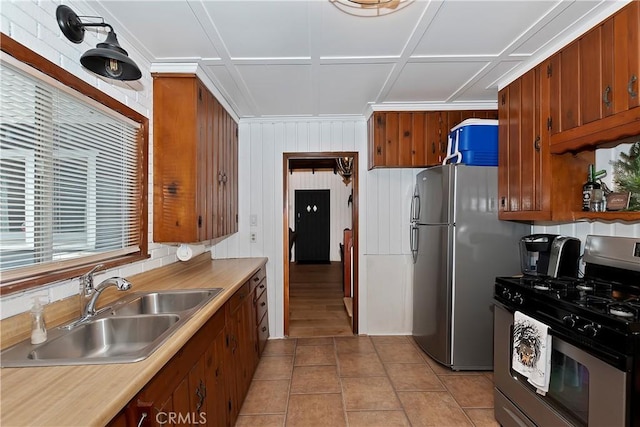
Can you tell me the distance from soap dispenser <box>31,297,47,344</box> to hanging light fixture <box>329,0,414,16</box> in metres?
1.89

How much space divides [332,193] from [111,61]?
7867 millimetres

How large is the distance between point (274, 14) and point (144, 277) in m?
1.88

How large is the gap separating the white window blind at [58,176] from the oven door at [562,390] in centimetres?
248

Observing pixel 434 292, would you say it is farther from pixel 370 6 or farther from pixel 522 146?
pixel 370 6

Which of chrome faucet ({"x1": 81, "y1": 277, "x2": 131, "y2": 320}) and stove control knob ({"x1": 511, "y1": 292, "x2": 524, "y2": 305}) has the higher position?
chrome faucet ({"x1": 81, "y1": 277, "x2": 131, "y2": 320})

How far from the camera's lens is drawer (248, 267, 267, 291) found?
2.88m

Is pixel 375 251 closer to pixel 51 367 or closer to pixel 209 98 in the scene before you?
pixel 209 98

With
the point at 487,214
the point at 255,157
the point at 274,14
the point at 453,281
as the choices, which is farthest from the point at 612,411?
the point at 255,157

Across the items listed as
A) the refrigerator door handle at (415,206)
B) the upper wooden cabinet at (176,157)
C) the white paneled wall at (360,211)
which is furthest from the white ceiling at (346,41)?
the refrigerator door handle at (415,206)

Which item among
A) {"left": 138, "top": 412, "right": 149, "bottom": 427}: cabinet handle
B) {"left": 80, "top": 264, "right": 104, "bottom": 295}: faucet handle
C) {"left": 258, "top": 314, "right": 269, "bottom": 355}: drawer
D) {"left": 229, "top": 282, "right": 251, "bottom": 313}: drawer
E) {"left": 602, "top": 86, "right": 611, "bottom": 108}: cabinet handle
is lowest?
{"left": 258, "top": 314, "right": 269, "bottom": 355}: drawer

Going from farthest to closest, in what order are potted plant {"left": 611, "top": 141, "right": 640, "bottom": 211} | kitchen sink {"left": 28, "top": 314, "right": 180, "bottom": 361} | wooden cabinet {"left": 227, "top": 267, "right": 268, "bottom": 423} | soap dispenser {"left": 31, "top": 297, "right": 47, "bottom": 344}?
wooden cabinet {"left": 227, "top": 267, "right": 268, "bottom": 423} → potted plant {"left": 611, "top": 141, "right": 640, "bottom": 211} → kitchen sink {"left": 28, "top": 314, "right": 180, "bottom": 361} → soap dispenser {"left": 31, "top": 297, "right": 47, "bottom": 344}

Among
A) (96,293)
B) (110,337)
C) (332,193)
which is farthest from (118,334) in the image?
(332,193)

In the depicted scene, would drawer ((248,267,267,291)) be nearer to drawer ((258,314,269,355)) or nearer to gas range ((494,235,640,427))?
drawer ((258,314,269,355))

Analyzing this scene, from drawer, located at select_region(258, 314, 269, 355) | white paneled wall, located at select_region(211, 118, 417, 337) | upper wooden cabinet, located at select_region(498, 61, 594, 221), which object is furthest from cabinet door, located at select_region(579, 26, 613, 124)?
drawer, located at select_region(258, 314, 269, 355)
